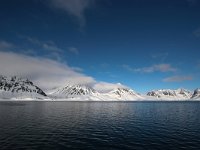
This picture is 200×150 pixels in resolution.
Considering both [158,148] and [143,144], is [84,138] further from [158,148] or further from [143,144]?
[158,148]

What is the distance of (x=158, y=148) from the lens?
4128 cm

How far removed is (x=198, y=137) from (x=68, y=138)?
3278 cm

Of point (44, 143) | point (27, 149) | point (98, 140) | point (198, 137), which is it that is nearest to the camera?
point (27, 149)

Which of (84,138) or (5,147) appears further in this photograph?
(84,138)

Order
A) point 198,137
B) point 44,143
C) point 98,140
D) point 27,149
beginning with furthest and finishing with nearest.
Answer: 1. point 198,137
2. point 98,140
3. point 44,143
4. point 27,149

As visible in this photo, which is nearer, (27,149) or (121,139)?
(27,149)

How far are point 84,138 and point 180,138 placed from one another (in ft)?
78.2

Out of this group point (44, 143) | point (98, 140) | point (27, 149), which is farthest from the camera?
point (98, 140)

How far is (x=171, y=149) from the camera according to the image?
4034cm

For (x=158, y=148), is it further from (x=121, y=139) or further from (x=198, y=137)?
(x=198, y=137)

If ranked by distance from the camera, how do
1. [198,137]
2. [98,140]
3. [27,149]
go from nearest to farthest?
[27,149], [98,140], [198,137]

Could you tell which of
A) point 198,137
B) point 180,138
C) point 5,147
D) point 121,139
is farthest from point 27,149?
point 198,137

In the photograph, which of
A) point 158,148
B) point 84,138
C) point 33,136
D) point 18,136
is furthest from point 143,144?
point 18,136

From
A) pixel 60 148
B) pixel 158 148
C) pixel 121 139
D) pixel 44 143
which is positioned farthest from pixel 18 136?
pixel 158 148
